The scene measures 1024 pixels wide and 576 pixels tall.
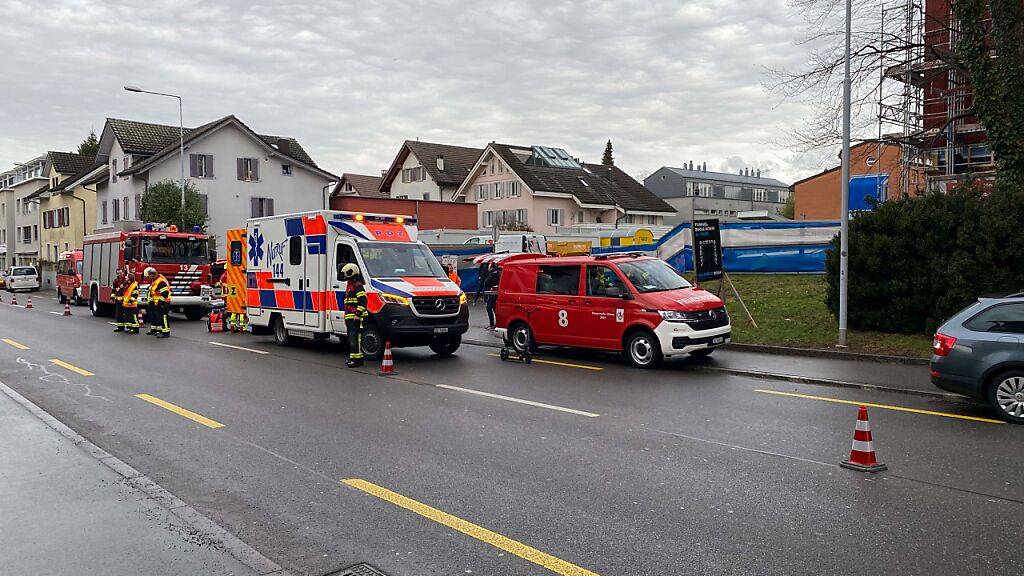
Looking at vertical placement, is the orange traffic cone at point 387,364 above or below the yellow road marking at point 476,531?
above

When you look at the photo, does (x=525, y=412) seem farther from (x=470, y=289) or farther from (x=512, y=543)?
(x=470, y=289)

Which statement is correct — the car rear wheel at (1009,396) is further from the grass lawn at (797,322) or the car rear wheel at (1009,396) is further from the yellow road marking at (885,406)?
the grass lawn at (797,322)

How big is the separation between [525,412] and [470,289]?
22.3m

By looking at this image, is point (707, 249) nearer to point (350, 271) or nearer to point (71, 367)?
point (350, 271)

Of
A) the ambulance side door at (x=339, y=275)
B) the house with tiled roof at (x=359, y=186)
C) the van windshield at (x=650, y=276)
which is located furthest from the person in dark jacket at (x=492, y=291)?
the house with tiled roof at (x=359, y=186)

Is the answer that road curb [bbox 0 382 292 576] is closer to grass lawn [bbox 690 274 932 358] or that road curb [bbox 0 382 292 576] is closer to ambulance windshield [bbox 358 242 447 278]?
ambulance windshield [bbox 358 242 447 278]

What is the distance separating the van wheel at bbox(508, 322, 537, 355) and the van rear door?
0.50ft

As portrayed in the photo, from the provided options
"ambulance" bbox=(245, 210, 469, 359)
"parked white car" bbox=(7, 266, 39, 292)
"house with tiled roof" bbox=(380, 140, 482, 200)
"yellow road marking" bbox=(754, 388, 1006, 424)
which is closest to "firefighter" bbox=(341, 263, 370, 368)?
A: "ambulance" bbox=(245, 210, 469, 359)

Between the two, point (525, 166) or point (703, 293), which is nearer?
point (703, 293)

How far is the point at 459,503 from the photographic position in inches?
233

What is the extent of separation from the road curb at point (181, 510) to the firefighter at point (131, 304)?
13160 mm

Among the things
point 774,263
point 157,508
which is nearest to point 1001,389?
point 157,508

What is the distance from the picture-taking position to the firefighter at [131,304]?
20.8 m

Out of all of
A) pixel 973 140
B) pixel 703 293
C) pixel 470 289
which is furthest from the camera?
pixel 470 289
